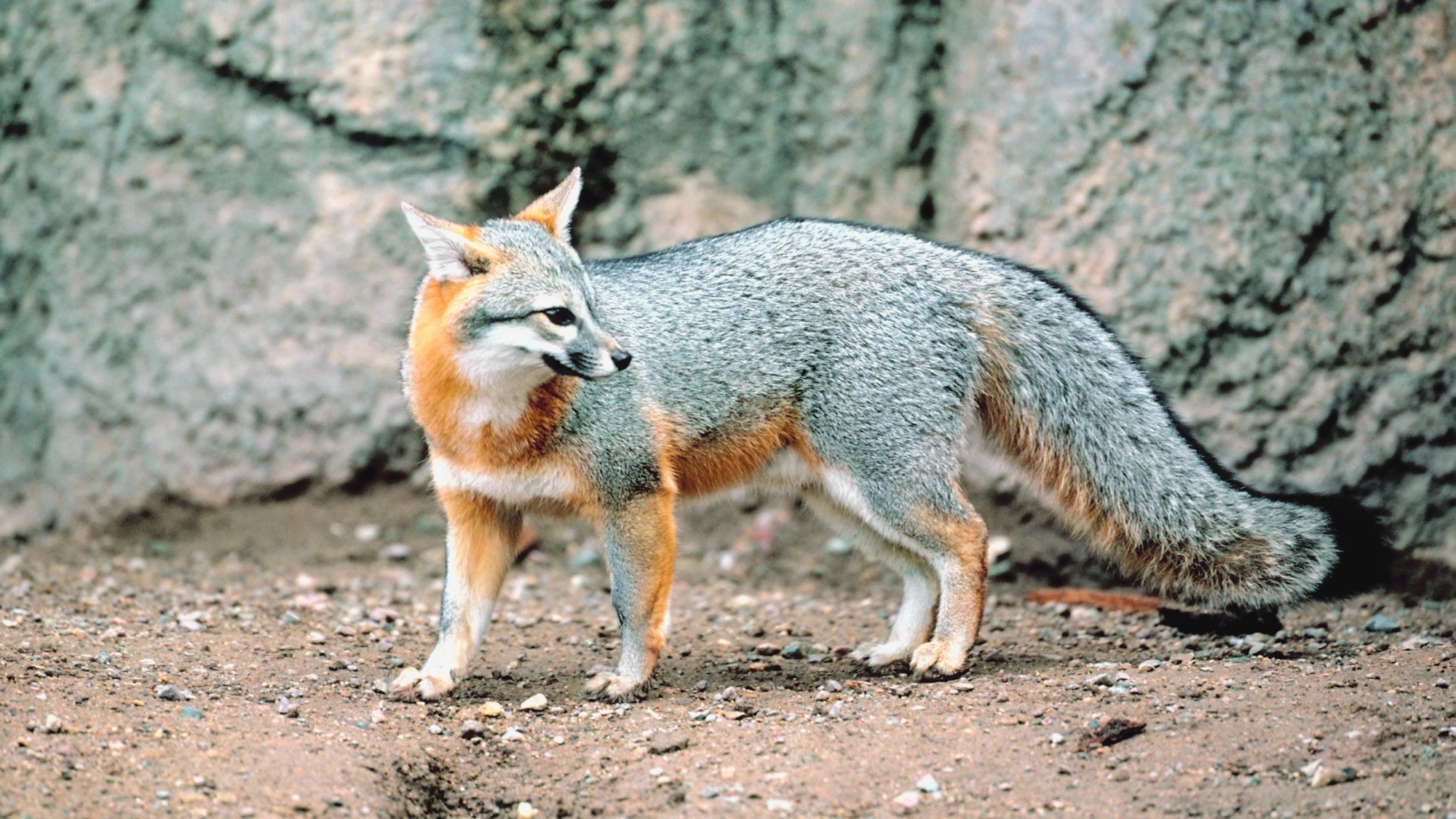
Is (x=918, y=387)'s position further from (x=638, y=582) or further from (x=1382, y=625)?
(x=1382, y=625)

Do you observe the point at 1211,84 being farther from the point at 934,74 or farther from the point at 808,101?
the point at 808,101

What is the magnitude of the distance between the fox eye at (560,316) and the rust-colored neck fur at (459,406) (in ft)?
0.92

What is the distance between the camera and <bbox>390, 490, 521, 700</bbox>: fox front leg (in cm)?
516

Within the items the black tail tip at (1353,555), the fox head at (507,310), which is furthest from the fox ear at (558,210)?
the black tail tip at (1353,555)

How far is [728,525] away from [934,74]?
259 centimetres

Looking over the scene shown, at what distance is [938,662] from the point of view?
519 centimetres

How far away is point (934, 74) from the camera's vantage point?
750 centimetres

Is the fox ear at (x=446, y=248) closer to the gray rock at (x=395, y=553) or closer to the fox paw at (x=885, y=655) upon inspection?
the fox paw at (x=885, y=655)

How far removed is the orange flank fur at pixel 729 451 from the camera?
17.2ft

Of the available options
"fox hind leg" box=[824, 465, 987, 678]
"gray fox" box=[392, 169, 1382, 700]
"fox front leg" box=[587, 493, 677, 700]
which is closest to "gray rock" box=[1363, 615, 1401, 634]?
"gray fox" box=[392, 169, 1382, 700]

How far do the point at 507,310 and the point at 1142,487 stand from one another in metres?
2.38

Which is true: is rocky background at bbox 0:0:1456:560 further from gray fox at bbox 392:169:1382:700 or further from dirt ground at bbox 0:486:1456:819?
gray fox at bbox 392:169:1382:700

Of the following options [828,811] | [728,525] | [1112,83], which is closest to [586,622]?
[728,525]

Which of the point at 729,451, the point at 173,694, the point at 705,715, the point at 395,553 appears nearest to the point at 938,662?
the point at 705,715
